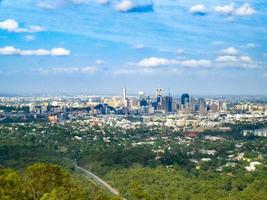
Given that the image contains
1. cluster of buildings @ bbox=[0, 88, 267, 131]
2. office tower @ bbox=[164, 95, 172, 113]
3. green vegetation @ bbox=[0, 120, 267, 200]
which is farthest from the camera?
office tower @ bbox=[164, 95, 172, 113]

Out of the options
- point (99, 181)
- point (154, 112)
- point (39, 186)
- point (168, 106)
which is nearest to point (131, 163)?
point (99, 181)

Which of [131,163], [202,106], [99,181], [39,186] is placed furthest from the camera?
[202,106]

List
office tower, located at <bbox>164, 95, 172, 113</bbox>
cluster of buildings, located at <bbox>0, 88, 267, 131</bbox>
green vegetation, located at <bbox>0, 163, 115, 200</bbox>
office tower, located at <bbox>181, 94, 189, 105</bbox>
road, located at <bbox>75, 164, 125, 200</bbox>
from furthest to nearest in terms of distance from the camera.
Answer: office tower, located at <bbox>181, 94, 189, 105</bbox> < office tower, located at <bbox>164, 95, 172, 113</bbox> < cluster of buildings, located at <bbox>0, 88, 267, 131</bbox> < road, located at <bbox>75, 164, 125, 200</bbox> < green vegetation, located at <bbox>0, 163, 115, 200</bbox>

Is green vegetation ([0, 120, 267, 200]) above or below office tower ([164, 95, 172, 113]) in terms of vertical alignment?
below

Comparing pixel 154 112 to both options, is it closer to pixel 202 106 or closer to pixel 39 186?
pixel 202 106

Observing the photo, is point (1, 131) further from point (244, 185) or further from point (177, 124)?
point (244, 185)

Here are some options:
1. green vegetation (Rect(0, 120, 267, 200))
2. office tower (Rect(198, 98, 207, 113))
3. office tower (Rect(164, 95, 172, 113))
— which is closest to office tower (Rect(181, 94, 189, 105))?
office tower (Rect(164, 95, 172, 113))

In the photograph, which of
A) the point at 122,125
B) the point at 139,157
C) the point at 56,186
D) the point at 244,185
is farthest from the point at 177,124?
the point at 56,186

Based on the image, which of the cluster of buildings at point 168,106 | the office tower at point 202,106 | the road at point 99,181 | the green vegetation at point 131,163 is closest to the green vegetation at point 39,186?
the green vegetation at point 131,163

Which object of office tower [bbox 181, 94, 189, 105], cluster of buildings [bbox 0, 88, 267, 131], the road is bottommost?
the road

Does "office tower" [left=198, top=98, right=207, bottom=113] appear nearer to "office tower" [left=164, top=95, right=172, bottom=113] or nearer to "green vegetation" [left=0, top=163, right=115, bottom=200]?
"office tower" [left=164, top=95, right=172, bottom=113]

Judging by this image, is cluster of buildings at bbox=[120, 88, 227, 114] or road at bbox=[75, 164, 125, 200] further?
cluster of buildings at bbox=[120, 88, 227, 114]
